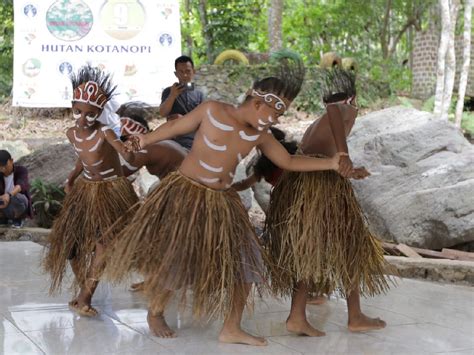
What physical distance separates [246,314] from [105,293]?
89 centimetres

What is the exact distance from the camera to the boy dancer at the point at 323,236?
3145 millimetres

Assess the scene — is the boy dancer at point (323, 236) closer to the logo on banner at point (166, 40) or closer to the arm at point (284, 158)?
the arm at point (284, 158)

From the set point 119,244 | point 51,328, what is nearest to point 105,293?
point 51,328

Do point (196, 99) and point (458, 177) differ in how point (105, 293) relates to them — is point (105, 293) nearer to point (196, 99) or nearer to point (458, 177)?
point (196, 99)

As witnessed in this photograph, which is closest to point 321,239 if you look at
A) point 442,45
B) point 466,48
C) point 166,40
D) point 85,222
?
point 85,222

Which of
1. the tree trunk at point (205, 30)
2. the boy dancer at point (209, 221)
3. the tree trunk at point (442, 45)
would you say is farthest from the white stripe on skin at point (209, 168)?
the tree trunk at point (205, 30)

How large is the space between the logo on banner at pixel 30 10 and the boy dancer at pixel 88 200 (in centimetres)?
449

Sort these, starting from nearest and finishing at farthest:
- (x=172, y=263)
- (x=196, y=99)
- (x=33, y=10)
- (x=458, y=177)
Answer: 1. (x=172, y=263)
2. (x=196, y=99)
3. (x=458, y=177)
4. (x=33, y=10)

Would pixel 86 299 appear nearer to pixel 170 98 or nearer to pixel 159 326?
pixel 159 326

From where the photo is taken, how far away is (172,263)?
2900 mm

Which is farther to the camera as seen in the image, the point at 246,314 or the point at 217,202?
the point at 246,314

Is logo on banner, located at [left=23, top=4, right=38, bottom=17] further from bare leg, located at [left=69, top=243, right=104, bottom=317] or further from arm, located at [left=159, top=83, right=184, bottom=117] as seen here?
bare leg, located at [left=69, top=243, right=104, bottom=317]

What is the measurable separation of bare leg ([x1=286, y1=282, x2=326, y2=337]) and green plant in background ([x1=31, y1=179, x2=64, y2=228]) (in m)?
3.81

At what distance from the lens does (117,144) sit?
3385 millimetres
